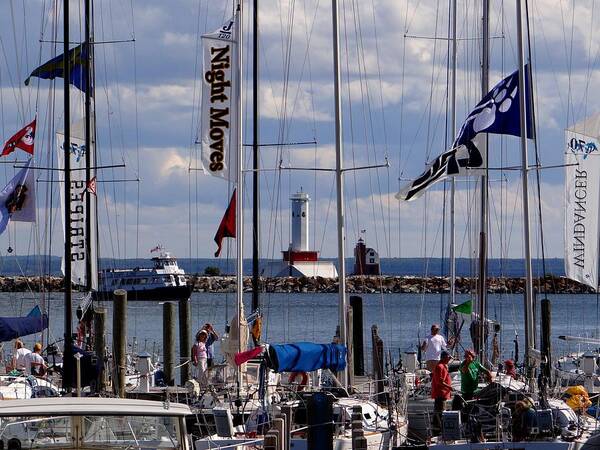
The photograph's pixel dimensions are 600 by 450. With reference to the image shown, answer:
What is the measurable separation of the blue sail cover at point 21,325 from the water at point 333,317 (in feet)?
49.9

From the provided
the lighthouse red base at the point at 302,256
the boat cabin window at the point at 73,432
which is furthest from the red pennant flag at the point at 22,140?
the lighthouse red base at the point at 302,256

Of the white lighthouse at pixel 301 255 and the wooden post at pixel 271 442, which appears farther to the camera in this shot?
the white lighthouse at pixel 301 255

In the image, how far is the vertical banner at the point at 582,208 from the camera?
3130 cm

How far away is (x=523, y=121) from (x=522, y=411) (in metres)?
8.47

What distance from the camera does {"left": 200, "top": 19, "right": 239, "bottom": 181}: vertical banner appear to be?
30578 millimetres

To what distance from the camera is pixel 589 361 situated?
117 feet

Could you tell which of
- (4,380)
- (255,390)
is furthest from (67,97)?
(255,390)

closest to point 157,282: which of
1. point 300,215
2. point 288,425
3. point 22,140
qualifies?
point 300,215

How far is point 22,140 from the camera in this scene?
1500 inches

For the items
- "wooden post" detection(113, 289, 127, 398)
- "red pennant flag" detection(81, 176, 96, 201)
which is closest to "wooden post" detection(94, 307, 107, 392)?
"wooden post" detection(113, 289, 127, 398)

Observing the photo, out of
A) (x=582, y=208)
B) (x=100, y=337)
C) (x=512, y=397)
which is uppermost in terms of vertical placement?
(x=582, y=208)

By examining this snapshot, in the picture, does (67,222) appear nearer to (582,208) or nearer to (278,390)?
(278,390)

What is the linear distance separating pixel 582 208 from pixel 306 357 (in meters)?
8.46

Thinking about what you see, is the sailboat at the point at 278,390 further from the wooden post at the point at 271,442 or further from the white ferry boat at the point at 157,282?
the white ferry boat at the point at 157,282
